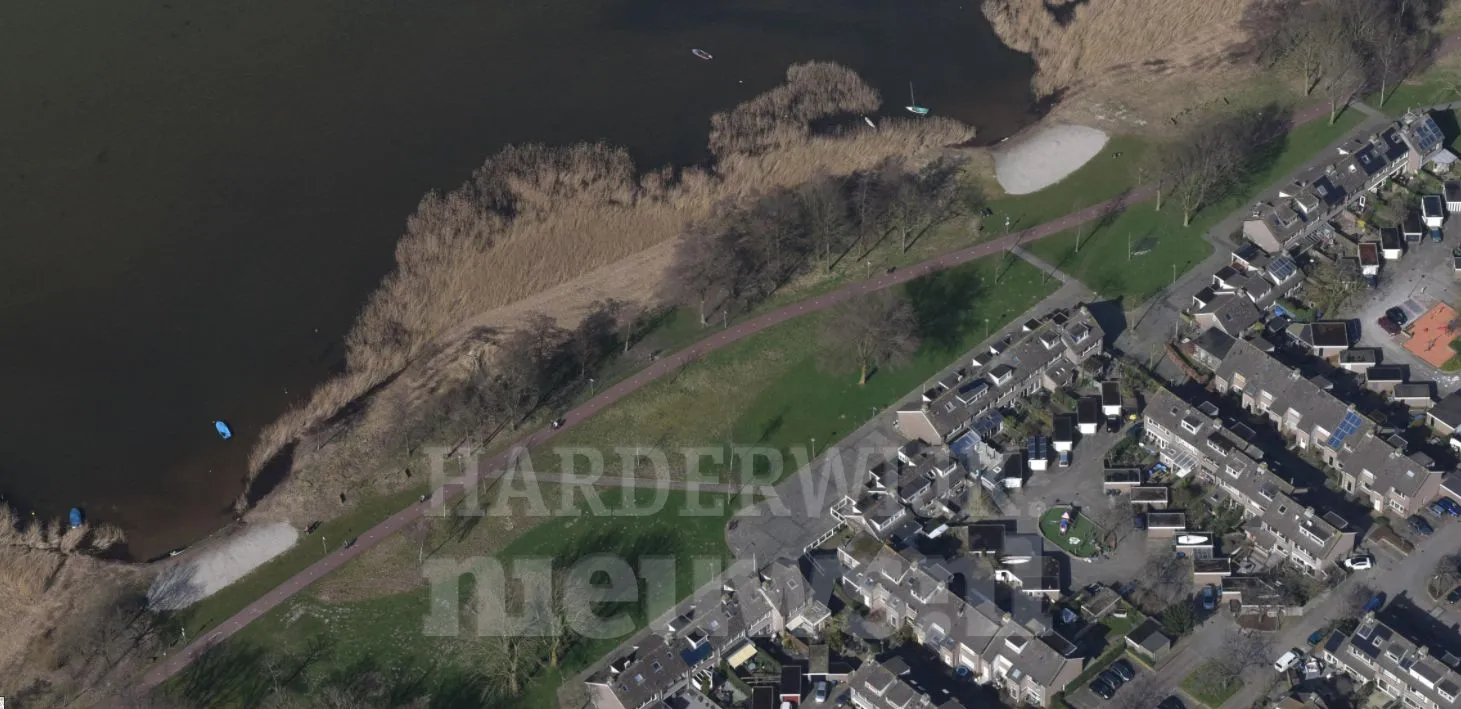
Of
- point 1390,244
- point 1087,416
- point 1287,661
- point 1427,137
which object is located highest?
point 1427,137

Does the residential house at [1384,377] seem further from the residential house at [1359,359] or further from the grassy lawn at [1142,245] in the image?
the grassy lawn at [1142,245]

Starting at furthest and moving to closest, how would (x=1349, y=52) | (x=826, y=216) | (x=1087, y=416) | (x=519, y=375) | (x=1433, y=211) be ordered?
(x=1349, y=52)
(x=826, y=216)
(x=1433, y=211)
(x=519, y=375)
(x=1087, y=416)

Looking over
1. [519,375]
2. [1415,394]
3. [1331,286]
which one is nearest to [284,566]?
[519,375]

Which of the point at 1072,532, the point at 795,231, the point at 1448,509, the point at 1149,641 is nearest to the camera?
the point at 1149,641

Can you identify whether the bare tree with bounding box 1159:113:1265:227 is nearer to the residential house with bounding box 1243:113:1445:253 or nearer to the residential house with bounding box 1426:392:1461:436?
the residential house with bounding box 1243:113:1445:253

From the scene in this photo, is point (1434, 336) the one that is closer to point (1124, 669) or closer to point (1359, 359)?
point (1359, 359)

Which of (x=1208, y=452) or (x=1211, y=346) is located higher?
(x=1211, y=346)

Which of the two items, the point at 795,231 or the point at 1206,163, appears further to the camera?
the point at 795,231
